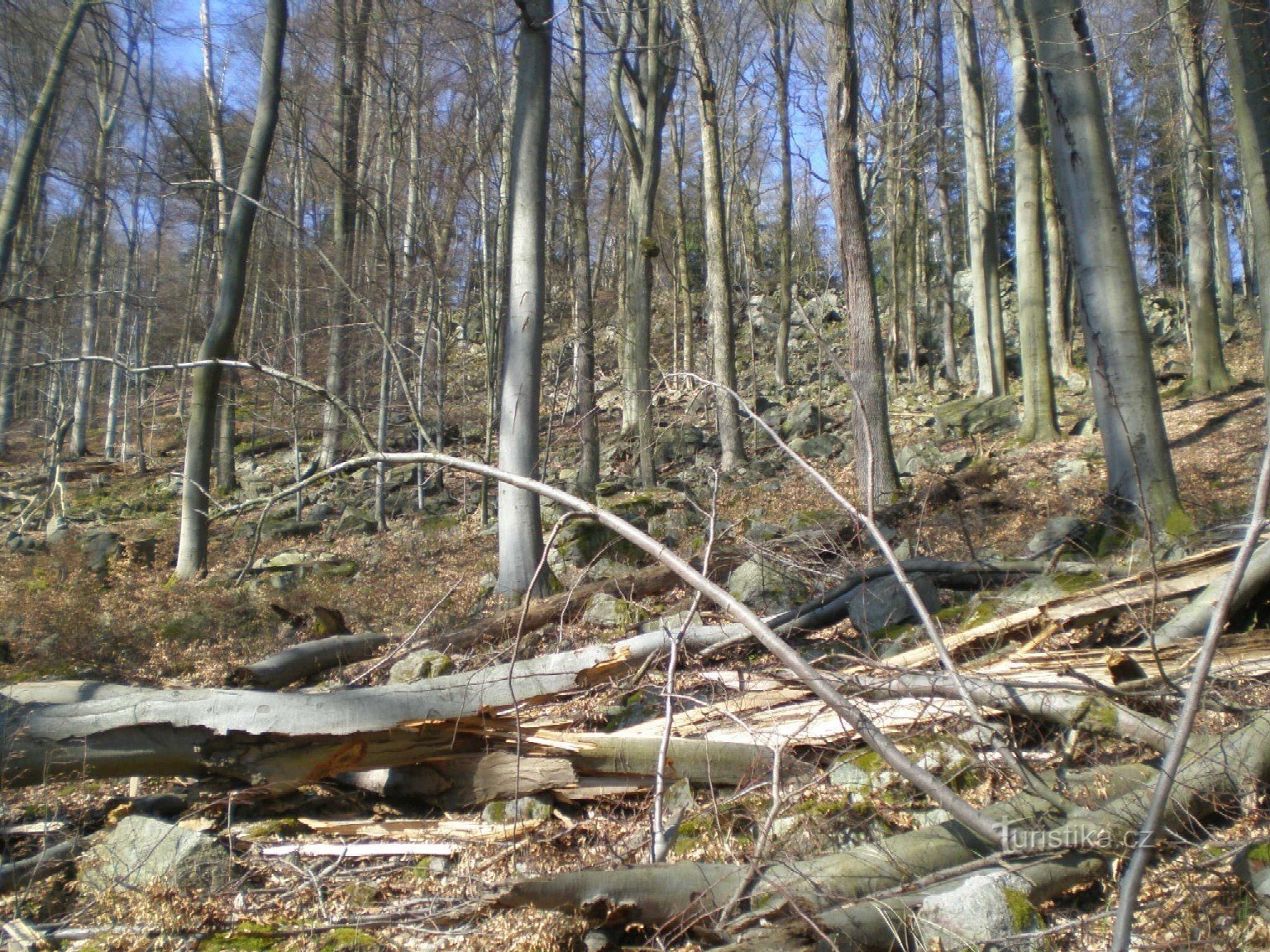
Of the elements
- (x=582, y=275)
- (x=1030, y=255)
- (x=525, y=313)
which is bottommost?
(x=525, y=313)

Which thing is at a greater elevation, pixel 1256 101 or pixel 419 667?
pixel 1256 101

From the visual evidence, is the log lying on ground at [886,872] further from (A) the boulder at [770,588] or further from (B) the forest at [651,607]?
(A) the boulder at [770,588]

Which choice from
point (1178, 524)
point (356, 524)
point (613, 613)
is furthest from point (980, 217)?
point (613, 613)

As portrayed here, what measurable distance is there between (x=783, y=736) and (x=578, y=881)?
4.72 feet

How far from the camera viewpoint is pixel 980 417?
689 inches

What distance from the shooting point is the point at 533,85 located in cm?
Answer: 852

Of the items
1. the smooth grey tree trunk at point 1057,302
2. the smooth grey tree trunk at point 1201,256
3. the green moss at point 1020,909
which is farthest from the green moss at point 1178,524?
the smooth grey tree trunk at point 1057,302

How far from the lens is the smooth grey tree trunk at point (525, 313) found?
8188 mm

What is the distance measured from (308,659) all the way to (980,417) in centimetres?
1452

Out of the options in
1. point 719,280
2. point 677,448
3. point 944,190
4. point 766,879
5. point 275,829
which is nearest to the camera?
point 766,879

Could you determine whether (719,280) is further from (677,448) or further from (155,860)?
(155,860)

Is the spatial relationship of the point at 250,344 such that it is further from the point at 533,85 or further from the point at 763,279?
the point at 763,279

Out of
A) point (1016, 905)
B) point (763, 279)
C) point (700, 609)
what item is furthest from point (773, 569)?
point (763, 279)

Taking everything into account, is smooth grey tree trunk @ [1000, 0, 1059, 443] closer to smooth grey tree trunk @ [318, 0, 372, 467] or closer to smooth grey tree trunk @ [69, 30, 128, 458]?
smooth grey tree trunk @ [318, 0, 372, 467]
